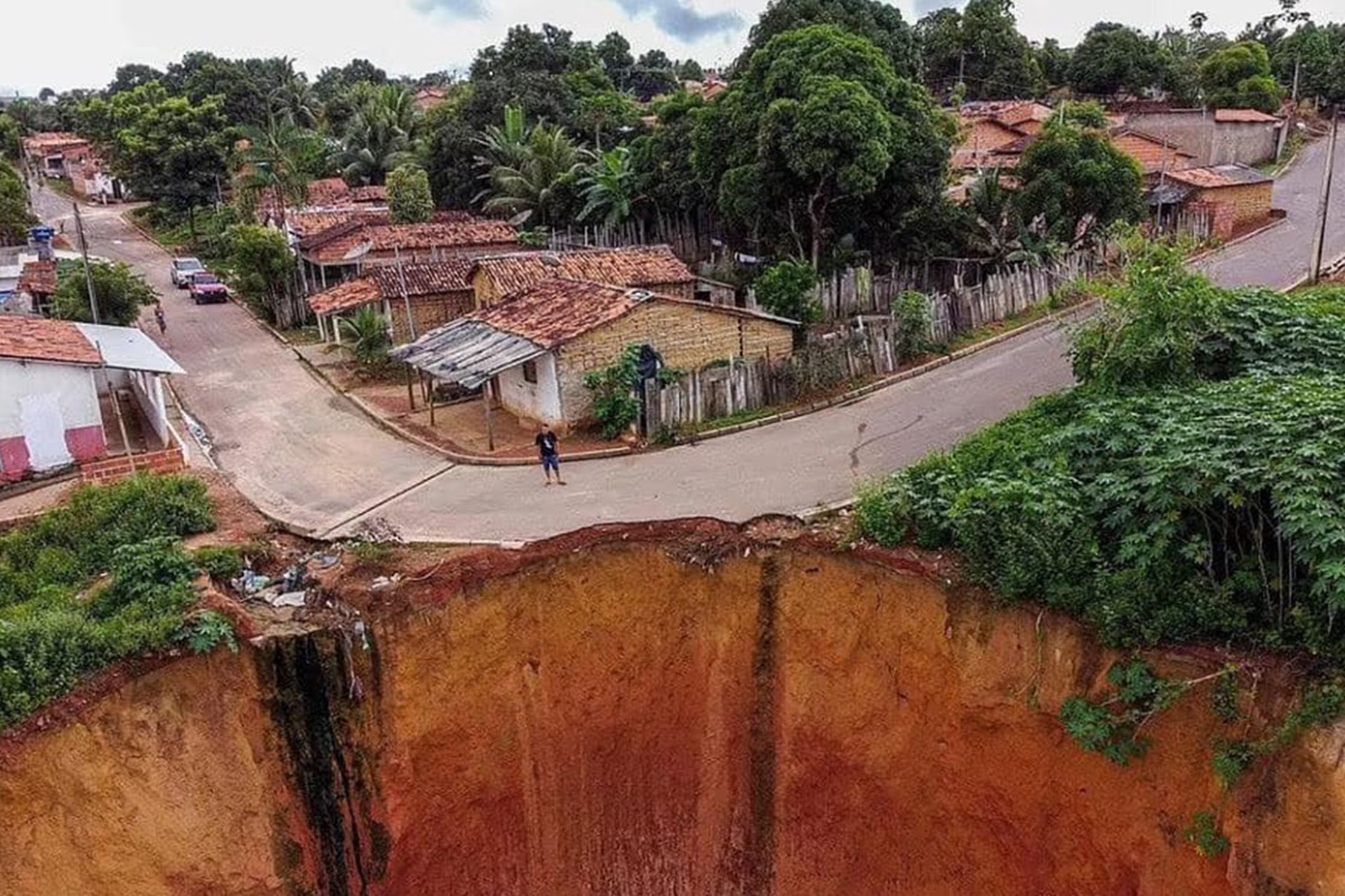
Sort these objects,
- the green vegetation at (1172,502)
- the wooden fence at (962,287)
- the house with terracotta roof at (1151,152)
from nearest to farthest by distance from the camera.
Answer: the green vegetation at (1172,502) → the wooden fence at (962,287) → the house with terracotta roof at (1151,152)

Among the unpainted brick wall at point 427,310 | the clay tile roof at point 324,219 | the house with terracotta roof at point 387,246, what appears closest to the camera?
the unpainted brick wall at point 427,310

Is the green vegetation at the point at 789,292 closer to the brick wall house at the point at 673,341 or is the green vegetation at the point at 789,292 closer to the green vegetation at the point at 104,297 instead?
the brick wall house at the point at 673,341

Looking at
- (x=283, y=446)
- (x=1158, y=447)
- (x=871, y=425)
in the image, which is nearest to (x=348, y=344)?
(x=283, y=446)

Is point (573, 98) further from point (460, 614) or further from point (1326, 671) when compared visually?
point (1326, 671)

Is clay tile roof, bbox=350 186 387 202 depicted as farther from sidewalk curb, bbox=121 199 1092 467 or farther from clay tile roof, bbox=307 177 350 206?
sidewalk curb, bbox=121 199 1092 467

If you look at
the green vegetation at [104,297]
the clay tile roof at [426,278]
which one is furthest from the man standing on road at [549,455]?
the green vegetation at [104,297]

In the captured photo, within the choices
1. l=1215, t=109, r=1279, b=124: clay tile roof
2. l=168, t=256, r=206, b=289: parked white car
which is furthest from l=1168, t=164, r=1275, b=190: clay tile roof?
l=168, t=256, r=206, b=289: parked white car
